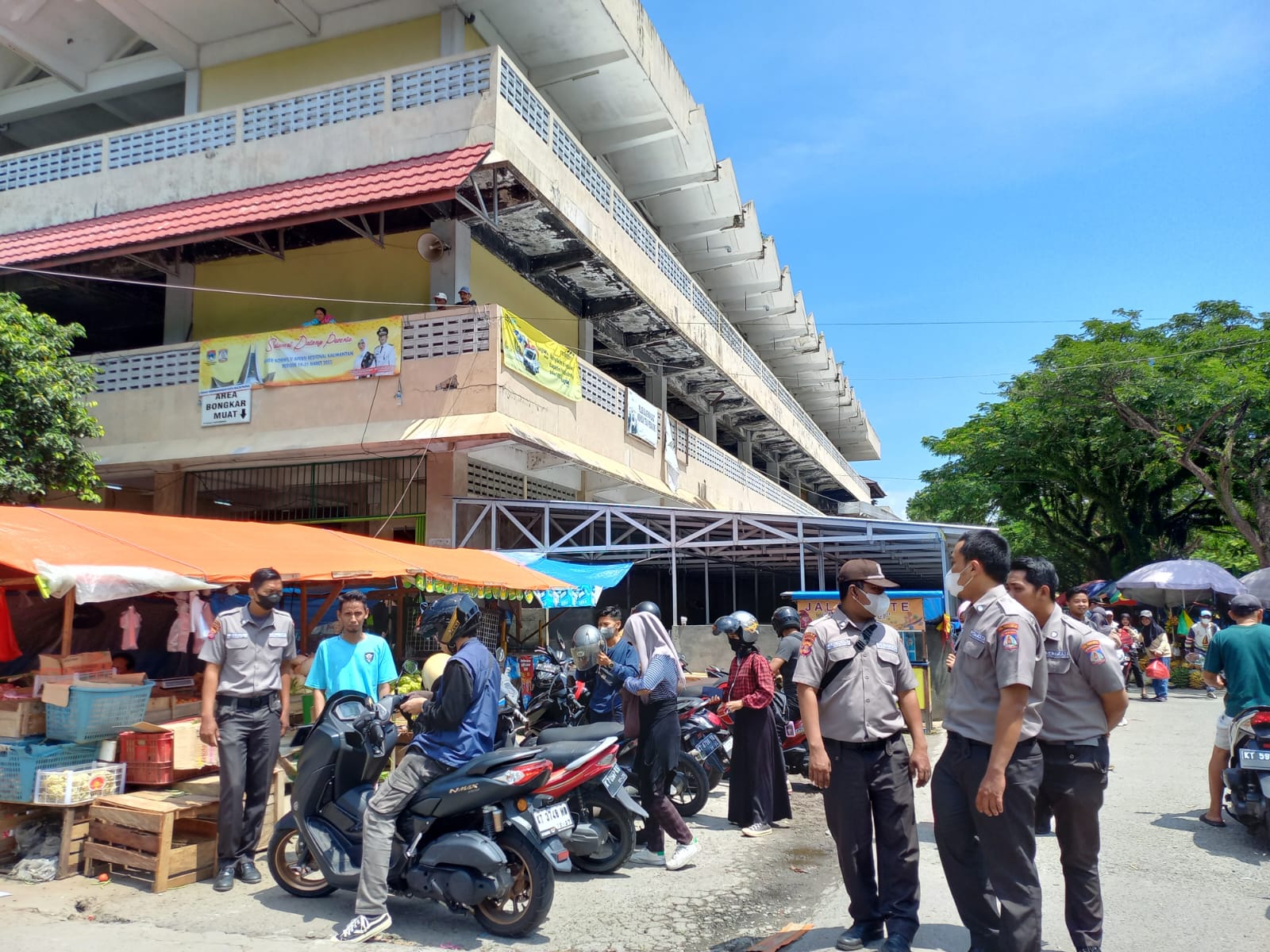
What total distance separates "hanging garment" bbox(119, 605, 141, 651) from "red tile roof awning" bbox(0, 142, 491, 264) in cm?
542

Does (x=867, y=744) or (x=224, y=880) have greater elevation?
(x=867, y=744)

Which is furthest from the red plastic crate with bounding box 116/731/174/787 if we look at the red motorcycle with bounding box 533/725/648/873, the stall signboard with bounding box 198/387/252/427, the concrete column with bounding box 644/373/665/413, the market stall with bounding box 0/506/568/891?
the concrete column with bounding box 644/373/665/413

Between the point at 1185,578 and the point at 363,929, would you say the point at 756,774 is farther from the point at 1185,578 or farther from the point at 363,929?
the point at 1185,578

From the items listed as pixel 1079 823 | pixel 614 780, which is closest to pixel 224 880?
pixel 614 780

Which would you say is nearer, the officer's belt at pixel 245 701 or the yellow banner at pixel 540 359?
the officer's belt at pixel 245 701

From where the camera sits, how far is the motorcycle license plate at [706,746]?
24.7ft

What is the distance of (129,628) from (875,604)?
8.86 metres

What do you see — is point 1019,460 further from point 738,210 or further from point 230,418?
point 230,418

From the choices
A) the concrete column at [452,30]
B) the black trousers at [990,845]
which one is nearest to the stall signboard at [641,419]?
the concrete column at [452,30]

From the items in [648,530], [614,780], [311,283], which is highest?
[311,283]

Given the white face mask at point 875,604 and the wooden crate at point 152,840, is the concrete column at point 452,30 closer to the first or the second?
the wooden crate at point 152,840

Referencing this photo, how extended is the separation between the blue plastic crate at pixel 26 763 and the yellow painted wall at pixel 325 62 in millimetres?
10784

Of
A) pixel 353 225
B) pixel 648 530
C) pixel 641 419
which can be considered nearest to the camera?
pixel 353 225

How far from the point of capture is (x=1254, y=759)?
6.01m
